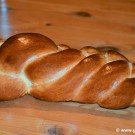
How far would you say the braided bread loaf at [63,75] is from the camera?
0.70 metres

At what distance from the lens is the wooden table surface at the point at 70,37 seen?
0.71 metres

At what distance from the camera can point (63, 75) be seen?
703 millimetres

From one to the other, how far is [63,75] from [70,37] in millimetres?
324


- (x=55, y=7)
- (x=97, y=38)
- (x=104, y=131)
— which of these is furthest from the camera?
(x=55, y=7)

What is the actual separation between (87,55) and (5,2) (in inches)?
24.1

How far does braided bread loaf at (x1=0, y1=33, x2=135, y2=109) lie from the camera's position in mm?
703

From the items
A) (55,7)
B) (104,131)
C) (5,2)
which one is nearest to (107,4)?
→ (55,7)

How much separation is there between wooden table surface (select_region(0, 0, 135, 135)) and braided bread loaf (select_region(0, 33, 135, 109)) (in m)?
0.04

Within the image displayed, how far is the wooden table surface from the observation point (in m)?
0.71

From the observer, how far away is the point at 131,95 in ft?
2.34

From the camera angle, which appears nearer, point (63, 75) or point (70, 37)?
point (63, 75)

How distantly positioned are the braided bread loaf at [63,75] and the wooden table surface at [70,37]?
37 millimetres

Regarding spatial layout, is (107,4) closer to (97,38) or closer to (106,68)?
(97,38)

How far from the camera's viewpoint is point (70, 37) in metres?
1.00
